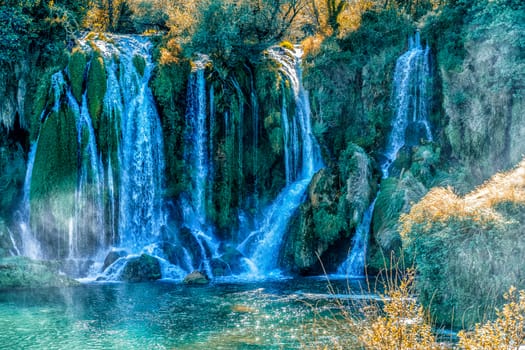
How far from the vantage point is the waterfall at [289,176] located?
2516 centimetres

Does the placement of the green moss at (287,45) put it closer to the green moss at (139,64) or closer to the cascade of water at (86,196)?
the green moss at (139,64)

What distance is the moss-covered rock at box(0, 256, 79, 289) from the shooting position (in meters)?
22.0

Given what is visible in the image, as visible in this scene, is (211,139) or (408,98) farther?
(211,139)

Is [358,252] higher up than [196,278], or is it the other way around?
[358,252]

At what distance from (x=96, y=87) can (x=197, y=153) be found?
6089 mm

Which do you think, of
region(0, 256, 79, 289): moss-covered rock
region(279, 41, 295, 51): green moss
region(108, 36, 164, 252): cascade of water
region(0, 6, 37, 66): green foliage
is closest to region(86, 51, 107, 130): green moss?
region(108, 36, 164, 252): cascade of water

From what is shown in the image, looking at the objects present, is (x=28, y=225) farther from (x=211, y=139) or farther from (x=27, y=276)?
(x=211, y=139)

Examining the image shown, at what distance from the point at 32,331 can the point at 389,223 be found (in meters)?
14.1

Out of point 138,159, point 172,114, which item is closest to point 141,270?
point 138,159

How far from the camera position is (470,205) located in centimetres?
1489

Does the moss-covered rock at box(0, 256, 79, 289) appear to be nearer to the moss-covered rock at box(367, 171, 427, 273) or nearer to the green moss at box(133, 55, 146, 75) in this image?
the green moss at box(133, 55, 146, 75)

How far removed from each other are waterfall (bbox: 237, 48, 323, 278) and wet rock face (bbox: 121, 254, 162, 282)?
169 inches

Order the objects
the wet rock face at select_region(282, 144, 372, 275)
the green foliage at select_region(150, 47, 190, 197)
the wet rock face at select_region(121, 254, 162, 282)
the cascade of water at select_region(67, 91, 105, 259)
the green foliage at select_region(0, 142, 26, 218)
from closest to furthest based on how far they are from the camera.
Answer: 1. the wet rock face at select_region(121, 254, 162, 282)
2. the wet rock face at select_region(282, 144, 372, 275)
3. the cascade of water at select_region(67, 91, 105, 259)
4. the green foliage at select_region(0, 142, 26, 218)
5. the green foliage at select_region(150, 47, 190, 197)

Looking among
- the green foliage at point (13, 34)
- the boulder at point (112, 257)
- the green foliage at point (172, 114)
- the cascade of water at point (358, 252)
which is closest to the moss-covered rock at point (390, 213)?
the cascade of water at point (358, 252)
